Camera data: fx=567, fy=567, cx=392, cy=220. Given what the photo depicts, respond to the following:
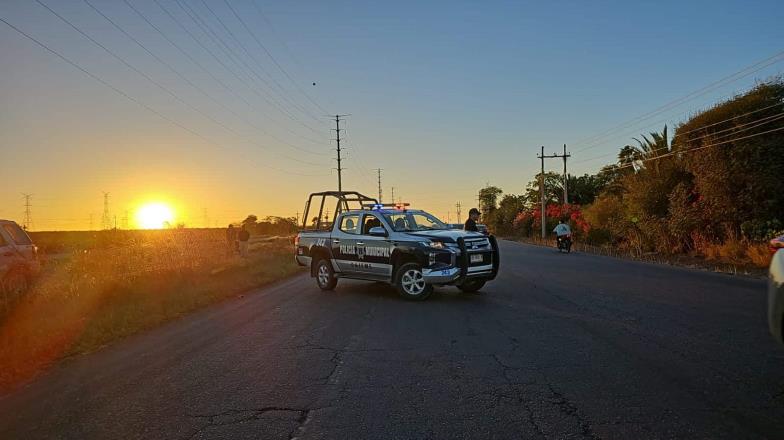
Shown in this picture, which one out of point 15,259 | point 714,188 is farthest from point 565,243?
point 15,259

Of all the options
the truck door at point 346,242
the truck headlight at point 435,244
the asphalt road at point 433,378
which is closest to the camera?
the asphalt road at point 433,378

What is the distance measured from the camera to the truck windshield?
40.4ft

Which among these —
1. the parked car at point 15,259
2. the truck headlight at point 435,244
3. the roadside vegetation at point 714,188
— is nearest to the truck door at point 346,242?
the truck headlight at point 435,244

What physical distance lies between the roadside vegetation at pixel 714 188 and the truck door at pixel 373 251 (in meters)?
13.6

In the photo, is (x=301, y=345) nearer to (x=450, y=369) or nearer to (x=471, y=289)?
(x=450, y=369)

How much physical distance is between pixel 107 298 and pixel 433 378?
9407mm

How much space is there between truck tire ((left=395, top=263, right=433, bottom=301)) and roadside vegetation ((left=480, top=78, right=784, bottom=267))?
13329 mm

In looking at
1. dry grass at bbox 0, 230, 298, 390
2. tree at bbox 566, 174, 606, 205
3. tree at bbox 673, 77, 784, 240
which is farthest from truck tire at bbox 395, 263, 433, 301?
tree at bbox 566, 174, 606, 205

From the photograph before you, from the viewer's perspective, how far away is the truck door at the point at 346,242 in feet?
42.2

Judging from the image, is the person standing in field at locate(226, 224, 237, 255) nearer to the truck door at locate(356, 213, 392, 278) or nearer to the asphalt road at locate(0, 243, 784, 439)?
the truck door at locate(356, 213, 392, 278)

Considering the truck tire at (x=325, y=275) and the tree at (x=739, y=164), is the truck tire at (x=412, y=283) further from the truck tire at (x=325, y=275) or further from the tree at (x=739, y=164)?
the tree at (x=739, y=164)

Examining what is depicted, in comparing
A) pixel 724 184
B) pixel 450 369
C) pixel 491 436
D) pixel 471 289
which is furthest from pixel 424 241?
pixel 724 184

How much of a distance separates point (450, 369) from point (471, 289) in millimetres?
6558

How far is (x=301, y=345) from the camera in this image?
738 cm
